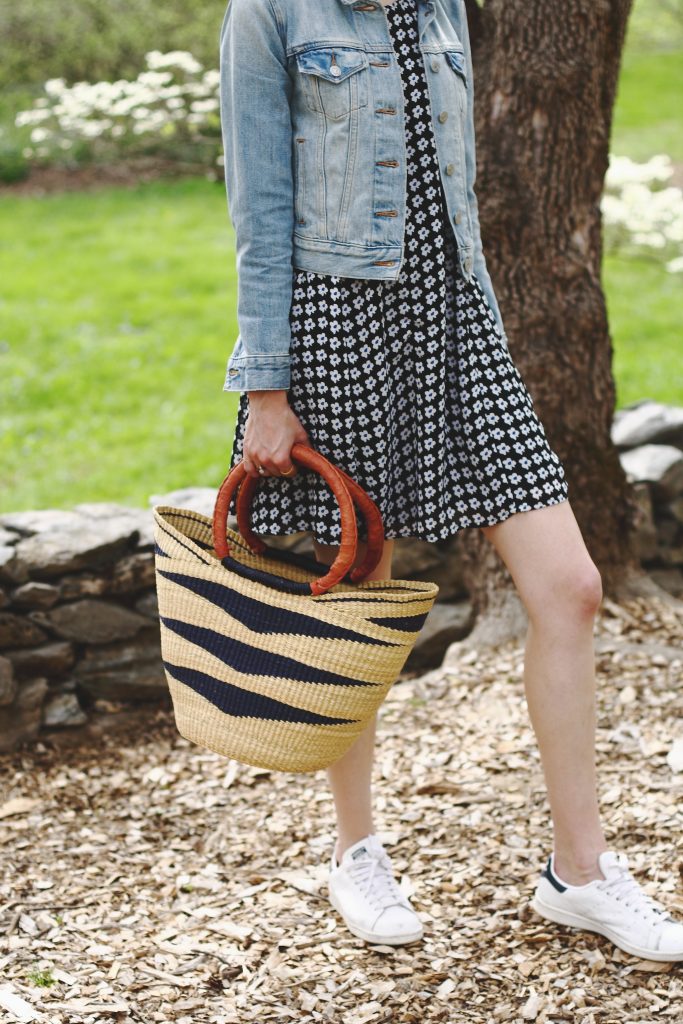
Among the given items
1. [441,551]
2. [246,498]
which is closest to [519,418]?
[246,498]

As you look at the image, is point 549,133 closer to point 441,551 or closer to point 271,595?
point 441,551

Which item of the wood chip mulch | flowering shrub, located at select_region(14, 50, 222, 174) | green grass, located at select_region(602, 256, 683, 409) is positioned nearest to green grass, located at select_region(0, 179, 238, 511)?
flowering shrub, located at select_region(14, 50, 222, 174)

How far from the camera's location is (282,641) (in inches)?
71.4

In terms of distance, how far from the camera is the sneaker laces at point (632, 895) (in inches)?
80.6

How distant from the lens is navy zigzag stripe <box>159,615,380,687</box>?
71.3 inches

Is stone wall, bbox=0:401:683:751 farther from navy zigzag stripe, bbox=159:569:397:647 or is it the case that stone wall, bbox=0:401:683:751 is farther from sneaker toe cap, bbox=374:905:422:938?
navy zigzag stripe, bbox=159:569:397:647

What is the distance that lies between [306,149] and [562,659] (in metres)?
0.98

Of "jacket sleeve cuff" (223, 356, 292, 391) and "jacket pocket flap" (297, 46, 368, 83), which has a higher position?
"jacket pocket flap" (297, 46, 368, 83)

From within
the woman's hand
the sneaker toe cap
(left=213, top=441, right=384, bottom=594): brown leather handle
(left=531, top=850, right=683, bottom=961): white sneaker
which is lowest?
the sneaker toe cap

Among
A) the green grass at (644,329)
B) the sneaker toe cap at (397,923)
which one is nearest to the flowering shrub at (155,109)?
the green grass at (644,329)

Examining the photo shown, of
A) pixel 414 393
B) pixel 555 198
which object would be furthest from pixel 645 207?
pixel 414 393

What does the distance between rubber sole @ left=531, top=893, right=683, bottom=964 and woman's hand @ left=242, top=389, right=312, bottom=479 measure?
99 cm

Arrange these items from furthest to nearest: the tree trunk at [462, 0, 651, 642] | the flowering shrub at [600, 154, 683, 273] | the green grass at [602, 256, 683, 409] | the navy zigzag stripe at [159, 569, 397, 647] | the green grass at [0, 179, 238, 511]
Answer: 1. the flowering shrub at [600, 154, 683, 273]
2. the green grass at [602, 256, 683, 409]
3. the green grass at [0, 179, 238, 511]
4. the tree trunk at [462, 0, 651, 642]
5. the navy zigzag stripe at [159, 569, 397, 647]

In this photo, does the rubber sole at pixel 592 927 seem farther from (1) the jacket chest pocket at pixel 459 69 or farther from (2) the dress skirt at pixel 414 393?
(1) the jacket chest pocket at pixel 459 69
